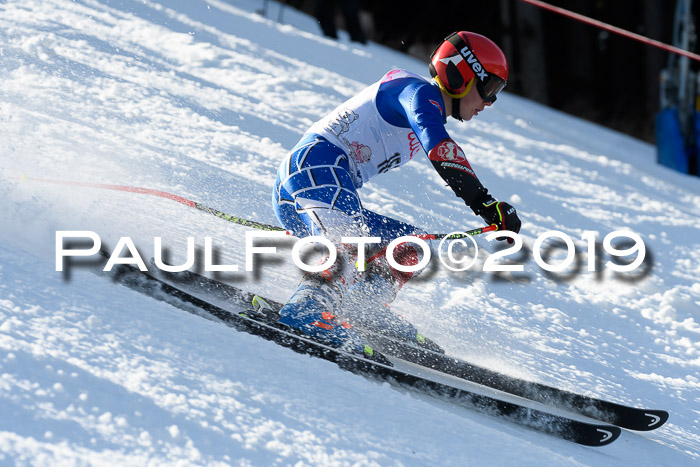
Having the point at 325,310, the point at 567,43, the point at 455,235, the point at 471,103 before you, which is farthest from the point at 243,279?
the point at 567,43

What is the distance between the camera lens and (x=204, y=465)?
202cm

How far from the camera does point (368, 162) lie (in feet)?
10.7

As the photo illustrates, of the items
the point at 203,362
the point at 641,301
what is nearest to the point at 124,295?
the point at 203,362

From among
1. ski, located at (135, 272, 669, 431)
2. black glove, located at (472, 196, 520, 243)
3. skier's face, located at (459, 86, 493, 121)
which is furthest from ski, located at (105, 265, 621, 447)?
skier's face, located at (459, 86, 493, 121)

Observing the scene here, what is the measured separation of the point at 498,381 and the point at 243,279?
4.06ft

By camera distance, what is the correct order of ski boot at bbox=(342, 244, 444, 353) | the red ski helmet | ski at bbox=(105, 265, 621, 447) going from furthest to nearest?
ski boot at bbox=(342, 244, 444, 353), the red ski helmet, ski at bbox=(105, 265, 621, 447)

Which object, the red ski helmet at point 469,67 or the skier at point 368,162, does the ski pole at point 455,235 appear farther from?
the red ski helmet at point 469,67

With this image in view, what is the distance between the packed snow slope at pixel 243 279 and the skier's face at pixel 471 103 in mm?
999

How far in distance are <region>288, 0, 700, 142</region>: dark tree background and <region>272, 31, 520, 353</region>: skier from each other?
1026 centimetres

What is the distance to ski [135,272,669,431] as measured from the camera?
2965 millimetres

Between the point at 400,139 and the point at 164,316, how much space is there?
44.7 inches

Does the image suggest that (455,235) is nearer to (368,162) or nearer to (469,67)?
(368,162)

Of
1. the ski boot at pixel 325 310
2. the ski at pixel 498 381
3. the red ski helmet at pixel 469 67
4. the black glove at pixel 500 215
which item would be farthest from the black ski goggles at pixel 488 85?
the ski at pixel 498 381

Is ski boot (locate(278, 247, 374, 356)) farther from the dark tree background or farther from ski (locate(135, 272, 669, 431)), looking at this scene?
the dark tree background
